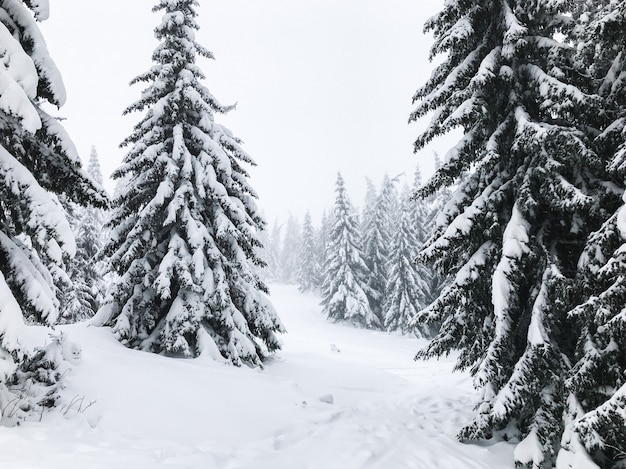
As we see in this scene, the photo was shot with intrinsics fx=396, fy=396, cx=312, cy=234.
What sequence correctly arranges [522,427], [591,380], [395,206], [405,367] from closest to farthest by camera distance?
[591,380], [522,427], [405,367], [395,206]

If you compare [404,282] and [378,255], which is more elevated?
[378,255]

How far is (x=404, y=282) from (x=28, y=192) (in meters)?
33.2

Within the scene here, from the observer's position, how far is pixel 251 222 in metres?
13.3

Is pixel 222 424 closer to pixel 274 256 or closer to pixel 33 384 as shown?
pixel 33 384

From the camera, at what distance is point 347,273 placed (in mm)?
39062

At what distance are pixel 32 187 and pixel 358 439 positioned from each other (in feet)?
22.4

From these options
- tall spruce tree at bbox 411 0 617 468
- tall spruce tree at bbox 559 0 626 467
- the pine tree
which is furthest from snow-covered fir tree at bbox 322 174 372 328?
tall spruce tree at bbox 559 0 626 467

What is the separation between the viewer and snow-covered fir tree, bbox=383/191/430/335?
117 ft

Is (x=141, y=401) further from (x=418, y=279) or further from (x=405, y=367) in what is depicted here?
(x=418, y=279)

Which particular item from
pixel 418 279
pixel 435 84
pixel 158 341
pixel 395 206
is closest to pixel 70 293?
pixel 158 341

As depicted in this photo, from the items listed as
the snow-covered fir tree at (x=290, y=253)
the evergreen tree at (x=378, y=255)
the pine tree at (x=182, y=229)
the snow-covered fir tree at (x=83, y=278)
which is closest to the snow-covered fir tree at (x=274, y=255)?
the snow-covered fir tree at (x=290, y=253)

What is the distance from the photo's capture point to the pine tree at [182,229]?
11711 millimetres

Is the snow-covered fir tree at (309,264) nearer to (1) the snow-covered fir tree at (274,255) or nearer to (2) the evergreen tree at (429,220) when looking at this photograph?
(1) the snow-covered fir tree at (274,255)

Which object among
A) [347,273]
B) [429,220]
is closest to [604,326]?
[347,273]
